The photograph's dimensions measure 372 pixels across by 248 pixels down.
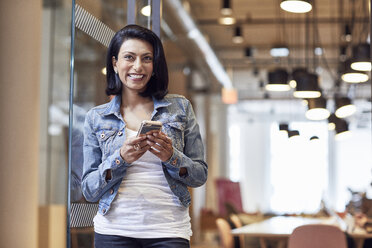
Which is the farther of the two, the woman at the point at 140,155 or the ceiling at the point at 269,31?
the ceiling at the point at 269,31

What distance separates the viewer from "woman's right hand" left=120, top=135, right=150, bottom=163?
2.14 metres

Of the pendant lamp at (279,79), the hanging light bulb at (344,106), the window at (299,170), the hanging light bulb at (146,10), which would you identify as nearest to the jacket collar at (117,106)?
the hanging light bulb at (146,10)

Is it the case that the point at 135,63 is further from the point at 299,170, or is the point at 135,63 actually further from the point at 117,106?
the point at 299,170

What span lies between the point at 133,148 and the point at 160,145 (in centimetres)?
9

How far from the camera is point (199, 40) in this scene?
1234 cm

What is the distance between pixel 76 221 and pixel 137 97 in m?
0.81

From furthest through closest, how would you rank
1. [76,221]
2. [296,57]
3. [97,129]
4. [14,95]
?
1. [296,57]
2. [14,95]
3. [76,221]
4. [97,129]

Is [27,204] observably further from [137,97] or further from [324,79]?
[324,79]

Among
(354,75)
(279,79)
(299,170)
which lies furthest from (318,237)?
(299,170)

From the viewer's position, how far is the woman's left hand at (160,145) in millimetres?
2129

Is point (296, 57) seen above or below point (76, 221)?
above

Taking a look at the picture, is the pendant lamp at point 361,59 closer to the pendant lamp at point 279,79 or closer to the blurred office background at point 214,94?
the blurred office background at point 214,94

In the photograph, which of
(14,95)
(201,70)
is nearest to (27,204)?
(14,95)

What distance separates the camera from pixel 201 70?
581 inches
